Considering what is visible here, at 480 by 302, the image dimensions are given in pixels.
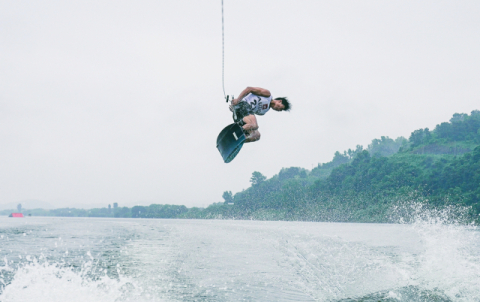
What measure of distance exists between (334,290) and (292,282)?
4.89ft

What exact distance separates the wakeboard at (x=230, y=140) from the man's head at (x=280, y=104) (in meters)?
0.88

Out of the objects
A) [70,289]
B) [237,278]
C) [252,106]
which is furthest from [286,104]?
[70,289]

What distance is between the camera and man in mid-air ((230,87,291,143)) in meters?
8.37

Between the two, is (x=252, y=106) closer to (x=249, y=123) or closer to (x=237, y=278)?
(x=249, y=123)

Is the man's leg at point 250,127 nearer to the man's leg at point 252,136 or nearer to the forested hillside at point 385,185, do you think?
the man's leg at point 252,136

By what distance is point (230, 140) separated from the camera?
347 inches

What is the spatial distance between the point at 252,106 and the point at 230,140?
2.80ft

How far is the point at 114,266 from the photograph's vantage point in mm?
15898

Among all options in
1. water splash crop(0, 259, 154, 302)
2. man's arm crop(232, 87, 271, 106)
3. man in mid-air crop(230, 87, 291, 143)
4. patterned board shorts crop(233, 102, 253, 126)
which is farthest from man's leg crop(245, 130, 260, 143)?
water splash crop(0, 259, 154, 302)

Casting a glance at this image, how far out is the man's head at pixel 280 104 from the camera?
891 cm

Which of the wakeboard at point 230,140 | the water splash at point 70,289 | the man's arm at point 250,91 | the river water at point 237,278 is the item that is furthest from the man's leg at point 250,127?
the water splash at point 70,289

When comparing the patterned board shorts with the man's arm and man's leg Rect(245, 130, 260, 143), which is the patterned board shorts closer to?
the man's arm

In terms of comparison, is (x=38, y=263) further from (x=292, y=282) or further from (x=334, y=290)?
(x=334, y=290)

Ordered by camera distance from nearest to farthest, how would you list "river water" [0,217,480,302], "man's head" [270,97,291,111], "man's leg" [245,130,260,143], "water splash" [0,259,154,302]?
"man's leg" [245,130,260,143]
"man's head" [270,97,291,111]
"water splash" [0,259,154,302]
"river water" [0,217,480,302]
